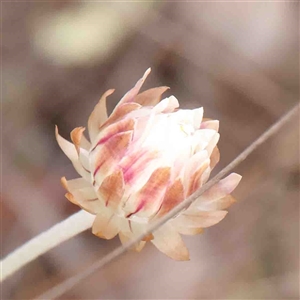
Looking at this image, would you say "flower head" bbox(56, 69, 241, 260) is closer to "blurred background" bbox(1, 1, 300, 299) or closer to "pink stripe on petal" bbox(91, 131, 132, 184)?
"pink stripe on petal" bbox(91, 131, 132, 184)

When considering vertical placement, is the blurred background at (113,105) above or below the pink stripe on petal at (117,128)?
below

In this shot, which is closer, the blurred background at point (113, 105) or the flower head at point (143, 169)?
the flower head at point (143, 169)

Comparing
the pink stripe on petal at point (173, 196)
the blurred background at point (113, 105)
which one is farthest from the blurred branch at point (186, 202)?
the blurred background at point (113, 105)

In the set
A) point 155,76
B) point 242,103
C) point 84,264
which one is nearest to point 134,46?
point 155,76

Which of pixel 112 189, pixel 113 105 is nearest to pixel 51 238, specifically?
pixel 112 189

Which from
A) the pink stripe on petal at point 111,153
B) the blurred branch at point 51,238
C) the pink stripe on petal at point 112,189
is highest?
the pink stripe on petal at point 111,153

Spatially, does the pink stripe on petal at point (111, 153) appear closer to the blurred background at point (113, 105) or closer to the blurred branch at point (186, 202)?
the blurred branch at point (186, 202)

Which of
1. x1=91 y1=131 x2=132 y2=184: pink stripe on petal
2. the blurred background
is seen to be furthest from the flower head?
the blurred background
